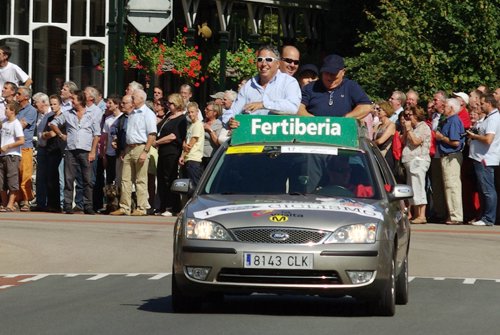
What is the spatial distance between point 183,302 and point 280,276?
936 mm

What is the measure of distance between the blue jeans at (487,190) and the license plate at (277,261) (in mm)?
12448

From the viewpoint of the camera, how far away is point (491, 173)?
82.9 ft

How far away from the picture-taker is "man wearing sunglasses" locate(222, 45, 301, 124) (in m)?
17.3

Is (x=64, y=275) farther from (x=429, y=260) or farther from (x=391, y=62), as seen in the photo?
(x=391, y=62)

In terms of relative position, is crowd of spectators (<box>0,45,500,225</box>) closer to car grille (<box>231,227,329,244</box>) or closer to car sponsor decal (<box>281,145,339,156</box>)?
car sponsor decal (<box>281,145,339,156</box>)

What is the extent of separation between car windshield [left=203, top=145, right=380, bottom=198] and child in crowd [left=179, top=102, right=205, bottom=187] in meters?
11.7

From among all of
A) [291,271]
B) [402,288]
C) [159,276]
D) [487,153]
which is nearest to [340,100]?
[159,276]

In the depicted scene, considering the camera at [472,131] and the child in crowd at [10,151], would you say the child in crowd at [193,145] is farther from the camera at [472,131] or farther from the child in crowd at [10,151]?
the camera at [472,131]

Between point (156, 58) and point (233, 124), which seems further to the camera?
point (156, 58)

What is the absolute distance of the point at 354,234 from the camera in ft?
43.2

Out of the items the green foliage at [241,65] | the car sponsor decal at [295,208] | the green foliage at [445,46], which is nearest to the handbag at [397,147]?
the green foliage at [445,46]

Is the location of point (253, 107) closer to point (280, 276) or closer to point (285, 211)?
point (285, 211)

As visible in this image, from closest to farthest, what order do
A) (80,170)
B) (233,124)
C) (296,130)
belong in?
(296,130), (233,124), (80,170)

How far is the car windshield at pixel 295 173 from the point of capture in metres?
A: 14.1
